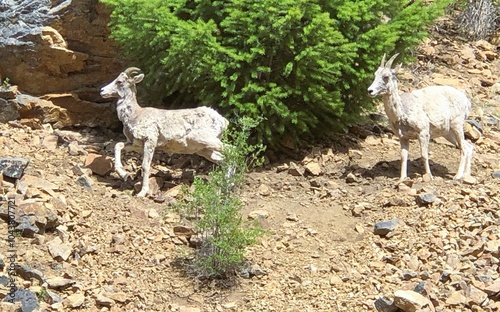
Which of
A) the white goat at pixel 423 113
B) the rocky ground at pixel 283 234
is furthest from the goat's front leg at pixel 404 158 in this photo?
the rocky ground at pixel 283 234

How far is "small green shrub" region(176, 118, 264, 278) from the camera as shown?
292 inches

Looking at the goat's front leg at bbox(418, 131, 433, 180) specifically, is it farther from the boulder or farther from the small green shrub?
the boulder

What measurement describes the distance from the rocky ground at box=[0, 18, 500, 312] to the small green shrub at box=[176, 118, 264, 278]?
0.20 m

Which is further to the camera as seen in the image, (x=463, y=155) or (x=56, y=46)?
(x=56, y=46)

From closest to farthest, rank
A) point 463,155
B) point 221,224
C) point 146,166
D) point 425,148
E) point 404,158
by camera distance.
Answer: point 221,224, point 146,166, point 425,148, point 404,158, point 463,155

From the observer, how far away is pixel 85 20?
11.0 metres

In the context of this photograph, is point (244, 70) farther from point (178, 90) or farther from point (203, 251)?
point (203, 251)

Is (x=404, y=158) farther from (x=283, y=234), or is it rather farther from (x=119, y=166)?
(x=119, y=166)

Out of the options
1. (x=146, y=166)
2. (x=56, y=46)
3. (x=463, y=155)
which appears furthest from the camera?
(x=56, y=46)

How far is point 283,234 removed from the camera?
8336mm

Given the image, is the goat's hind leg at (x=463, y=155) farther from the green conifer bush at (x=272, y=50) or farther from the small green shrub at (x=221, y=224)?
the small green shrub at (x=221, y=224)

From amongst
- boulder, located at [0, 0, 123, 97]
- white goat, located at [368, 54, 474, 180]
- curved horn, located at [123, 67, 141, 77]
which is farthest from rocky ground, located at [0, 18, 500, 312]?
curved horn, located at [123, 67, 141, 77]

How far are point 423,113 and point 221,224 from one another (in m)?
2.99

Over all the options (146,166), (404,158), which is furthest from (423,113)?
(146,166)
